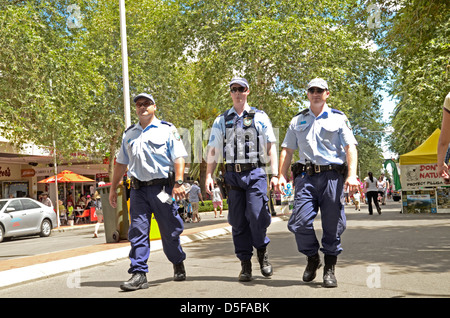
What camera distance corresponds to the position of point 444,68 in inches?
679

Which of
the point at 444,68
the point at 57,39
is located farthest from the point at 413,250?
the point at 57,39

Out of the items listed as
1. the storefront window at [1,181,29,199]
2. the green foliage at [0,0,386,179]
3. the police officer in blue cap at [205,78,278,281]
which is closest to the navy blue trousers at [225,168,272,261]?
the police officer in blue cap at [205,78,278,281]

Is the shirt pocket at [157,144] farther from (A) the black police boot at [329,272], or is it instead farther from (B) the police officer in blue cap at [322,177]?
(A) the black police boot at [329,272]

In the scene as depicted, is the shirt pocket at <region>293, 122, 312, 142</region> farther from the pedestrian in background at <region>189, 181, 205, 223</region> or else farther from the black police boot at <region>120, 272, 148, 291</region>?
the pedestrian in background at <region>189, 181, 205, 223</region>

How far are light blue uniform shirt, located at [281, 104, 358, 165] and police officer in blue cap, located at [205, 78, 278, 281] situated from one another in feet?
1.26

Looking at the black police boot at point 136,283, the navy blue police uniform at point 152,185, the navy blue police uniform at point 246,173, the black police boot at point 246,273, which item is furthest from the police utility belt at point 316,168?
the black police boot at point 136,283

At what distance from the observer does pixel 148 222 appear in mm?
6062

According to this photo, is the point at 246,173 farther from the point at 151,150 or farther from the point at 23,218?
the point at 23,218

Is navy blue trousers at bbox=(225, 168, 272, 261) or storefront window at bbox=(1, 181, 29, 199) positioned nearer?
navy blue trousers at bbox=(225, 168, 272, 261)

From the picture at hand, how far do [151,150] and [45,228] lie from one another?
59.1 feet

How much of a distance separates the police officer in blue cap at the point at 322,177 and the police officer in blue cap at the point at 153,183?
121 cm

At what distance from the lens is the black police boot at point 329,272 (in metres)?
5.59

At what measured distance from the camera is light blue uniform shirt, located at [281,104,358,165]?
19.0 feet
